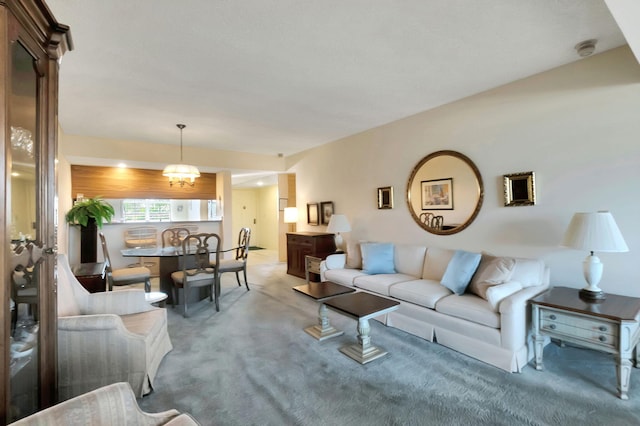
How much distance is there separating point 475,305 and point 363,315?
1.03 metres

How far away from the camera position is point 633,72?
8.22 feet

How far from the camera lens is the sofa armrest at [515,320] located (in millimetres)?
2428

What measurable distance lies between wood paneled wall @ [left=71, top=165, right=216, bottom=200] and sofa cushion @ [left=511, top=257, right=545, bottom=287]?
6.13m

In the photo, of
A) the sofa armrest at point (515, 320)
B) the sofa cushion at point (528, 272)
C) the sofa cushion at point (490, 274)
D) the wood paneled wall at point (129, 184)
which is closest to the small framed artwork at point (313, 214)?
the wood paneled wall at point (129, 184)

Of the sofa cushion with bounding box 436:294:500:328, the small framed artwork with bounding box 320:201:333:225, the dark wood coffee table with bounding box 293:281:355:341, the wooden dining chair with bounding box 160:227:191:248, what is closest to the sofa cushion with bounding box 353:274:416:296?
the dark wood coffee table with bounding box 293:281:355:341

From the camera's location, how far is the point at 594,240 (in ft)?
7.79

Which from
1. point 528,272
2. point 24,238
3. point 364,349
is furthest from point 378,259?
point 24,238

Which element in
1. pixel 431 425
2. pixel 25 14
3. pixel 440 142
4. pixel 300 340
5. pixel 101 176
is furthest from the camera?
pixel 101 176

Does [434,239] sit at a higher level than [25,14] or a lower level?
lower

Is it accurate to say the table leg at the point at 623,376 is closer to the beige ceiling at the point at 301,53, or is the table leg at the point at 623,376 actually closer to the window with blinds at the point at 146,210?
the beige ceiling at the point at 301,53

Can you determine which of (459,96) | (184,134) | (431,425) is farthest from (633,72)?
(184,134)

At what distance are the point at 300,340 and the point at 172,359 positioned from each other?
1.17 metres

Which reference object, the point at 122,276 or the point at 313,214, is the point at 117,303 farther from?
the point at 313,214

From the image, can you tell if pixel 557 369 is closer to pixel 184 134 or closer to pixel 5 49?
pixel 5 49
